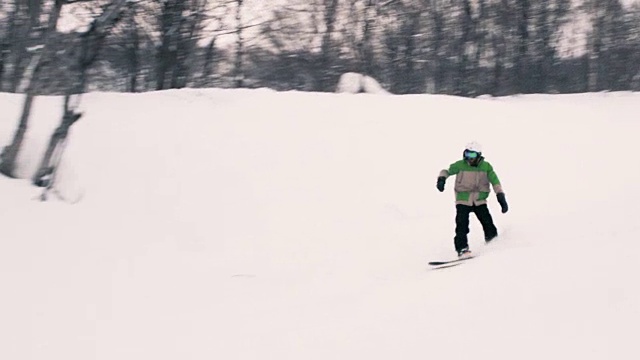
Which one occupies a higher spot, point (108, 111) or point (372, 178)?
point (108, 111)

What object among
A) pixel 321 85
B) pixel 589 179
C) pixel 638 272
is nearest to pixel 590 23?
pixel 321 85

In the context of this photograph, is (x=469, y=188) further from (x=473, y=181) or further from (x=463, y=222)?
(x=463, y=222)

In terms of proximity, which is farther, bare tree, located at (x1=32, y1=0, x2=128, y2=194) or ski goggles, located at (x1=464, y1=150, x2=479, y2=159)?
bare tree, located at (x1=32, y1=0, x2=128, y2=194)

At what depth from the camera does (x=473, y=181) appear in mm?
10570

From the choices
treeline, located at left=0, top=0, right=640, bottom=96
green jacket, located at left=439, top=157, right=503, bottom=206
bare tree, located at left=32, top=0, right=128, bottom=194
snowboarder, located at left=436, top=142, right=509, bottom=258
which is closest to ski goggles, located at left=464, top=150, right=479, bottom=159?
snowboarder, located at left=436, top=142, right=509, bottom=258

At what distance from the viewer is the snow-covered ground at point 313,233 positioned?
22.4 ft

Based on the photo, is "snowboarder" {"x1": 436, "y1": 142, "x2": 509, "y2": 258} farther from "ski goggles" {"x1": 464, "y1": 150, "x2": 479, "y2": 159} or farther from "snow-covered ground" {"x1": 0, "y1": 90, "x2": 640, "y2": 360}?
"snow-covered ground" {"x1": 0, "y1": 90, "x2": 640, "y2": 360}

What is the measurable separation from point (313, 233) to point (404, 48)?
2659 cm

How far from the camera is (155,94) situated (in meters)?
19.5

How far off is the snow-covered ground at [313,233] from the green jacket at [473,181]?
2.36 feet

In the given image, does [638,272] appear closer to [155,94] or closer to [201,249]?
[201,249]

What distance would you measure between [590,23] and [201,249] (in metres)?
33.5

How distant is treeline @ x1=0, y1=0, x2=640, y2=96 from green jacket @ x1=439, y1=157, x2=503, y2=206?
2043 centimetres

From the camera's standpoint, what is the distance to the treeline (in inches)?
1220
